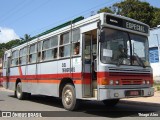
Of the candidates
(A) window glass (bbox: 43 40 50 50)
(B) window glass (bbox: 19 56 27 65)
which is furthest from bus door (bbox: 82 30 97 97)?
(B) window glass (bbox: 19 56 27 65)

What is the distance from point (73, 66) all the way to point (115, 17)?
235 centimetres

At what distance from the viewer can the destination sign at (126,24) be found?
31.9 feet

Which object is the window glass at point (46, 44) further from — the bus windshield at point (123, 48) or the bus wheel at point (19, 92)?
the bus windshield at point (123, 48)

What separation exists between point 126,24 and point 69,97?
3391 mm

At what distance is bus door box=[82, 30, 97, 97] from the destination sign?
75cm

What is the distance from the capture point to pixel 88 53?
1045 cm

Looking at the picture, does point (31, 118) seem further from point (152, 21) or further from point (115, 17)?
point (152, 21)

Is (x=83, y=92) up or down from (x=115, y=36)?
down

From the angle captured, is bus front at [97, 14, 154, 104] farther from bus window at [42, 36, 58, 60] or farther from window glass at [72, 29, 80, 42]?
bus window at [42, 36, 58, 60]

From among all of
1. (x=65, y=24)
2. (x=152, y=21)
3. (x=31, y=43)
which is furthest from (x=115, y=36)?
(x=152, y=21)

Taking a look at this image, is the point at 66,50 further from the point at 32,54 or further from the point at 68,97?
the point at 32,54

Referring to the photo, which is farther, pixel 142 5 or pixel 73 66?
pixel 142 5

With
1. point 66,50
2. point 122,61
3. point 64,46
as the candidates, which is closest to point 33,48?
point 64,46

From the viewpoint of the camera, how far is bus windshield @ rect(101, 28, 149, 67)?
954cm
